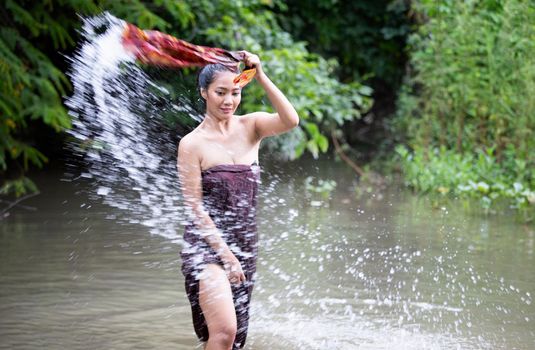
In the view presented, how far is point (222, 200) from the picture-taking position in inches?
193

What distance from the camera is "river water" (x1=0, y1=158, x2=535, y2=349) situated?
19.8 feet

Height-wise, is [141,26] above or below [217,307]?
above

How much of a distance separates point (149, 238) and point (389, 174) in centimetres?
625

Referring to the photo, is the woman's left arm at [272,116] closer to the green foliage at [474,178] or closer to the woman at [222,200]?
the woman at [222,200]

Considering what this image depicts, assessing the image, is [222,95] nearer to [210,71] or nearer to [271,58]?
[210,71]

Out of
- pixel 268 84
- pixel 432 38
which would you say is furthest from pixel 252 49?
pixel 268 84

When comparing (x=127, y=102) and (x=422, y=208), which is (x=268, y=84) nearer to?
(x=127, y=102)

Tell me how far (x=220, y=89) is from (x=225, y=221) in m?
0.67

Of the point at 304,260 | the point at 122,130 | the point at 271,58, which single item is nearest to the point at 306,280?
the point at 304,260

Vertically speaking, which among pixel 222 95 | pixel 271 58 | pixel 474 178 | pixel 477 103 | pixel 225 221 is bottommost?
pixel 474 178

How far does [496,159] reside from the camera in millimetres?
13031

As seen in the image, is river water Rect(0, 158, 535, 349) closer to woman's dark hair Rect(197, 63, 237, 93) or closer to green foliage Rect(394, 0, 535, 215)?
green foliage Rect(394, 0, 535, 215)

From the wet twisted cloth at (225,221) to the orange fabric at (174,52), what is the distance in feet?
1.57

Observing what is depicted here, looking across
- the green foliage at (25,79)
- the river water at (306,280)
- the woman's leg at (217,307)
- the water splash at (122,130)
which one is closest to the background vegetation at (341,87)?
the green foliage at (25,79)
